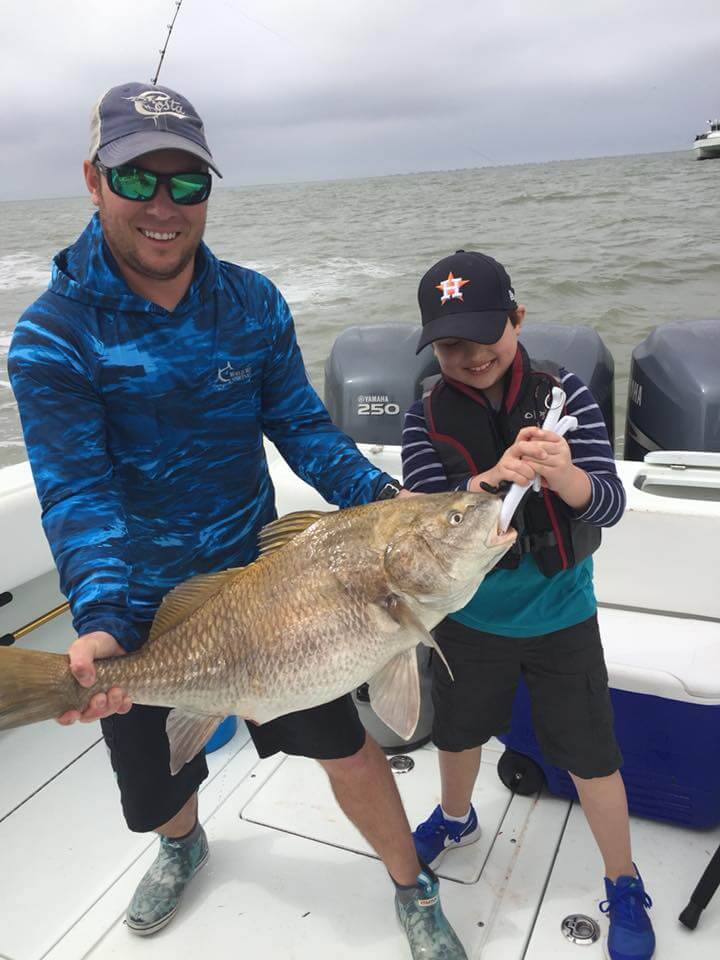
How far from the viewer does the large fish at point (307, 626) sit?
64.6 inches

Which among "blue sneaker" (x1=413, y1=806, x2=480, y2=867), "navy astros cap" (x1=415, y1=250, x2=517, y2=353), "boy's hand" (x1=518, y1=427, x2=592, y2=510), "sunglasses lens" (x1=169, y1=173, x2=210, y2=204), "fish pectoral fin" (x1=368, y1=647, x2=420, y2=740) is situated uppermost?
"sunglasses lens" (x1=169, y1=173, x2=210, y2=204)

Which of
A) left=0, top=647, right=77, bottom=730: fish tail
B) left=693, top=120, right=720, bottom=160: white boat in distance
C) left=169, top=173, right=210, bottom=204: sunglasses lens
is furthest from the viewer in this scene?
left=693, top=120, right=720, bottom=160: white boat in distance

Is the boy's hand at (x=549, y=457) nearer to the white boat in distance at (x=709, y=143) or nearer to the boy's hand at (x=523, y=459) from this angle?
the boy's hand at (x=523, y=459)

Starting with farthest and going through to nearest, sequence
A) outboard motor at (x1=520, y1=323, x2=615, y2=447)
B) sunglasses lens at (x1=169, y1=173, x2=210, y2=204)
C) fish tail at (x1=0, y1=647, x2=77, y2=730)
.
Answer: outboard motor at (x1=520, y1=323, x2=615, y2=447) → sunglasses lens at (x1=169, y1=173, x2=210, y2=204) → fish tail at (x1=0, y1=647, x2=77, y2=730)

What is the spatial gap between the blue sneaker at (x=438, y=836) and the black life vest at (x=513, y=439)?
1000mm

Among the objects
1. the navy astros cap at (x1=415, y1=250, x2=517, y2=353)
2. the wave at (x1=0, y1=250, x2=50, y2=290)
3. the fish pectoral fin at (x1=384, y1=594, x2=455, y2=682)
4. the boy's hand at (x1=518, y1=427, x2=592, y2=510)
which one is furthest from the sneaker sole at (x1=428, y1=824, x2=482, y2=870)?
the wave at (x1=0, y1=250, x2=50, y2=290)

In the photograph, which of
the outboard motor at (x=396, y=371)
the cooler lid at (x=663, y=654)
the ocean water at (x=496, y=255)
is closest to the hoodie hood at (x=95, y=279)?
the cooler lid at (x=663, y=654)

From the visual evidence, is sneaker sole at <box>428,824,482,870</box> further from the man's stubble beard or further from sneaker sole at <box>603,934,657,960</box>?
the man's stubble beard

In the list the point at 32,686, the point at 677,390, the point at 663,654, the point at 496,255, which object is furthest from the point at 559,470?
the point at 496,255

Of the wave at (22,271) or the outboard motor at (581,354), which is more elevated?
the wave at (22,271)

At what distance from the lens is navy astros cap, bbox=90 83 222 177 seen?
181cm

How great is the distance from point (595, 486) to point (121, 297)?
1.26 meters

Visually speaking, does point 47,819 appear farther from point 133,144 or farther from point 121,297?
point 133,144

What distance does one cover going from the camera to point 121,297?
1.91 metres
